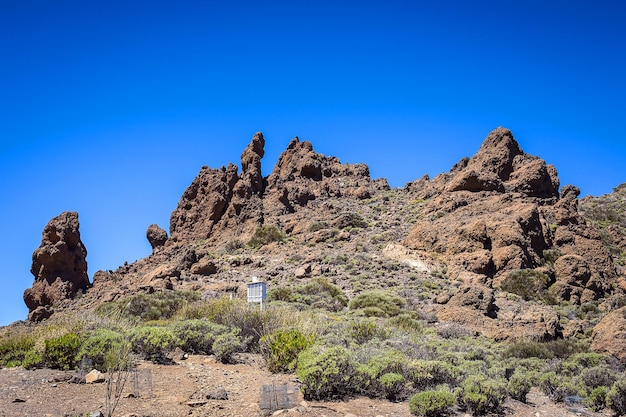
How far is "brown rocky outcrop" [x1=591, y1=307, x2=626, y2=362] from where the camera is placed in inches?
517

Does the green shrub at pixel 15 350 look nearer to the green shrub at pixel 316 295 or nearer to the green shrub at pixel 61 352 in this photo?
the green shrub at pixel 61 352

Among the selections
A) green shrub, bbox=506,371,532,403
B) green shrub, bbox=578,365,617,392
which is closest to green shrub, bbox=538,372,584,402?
green shrub, bbox=578,365,617,392

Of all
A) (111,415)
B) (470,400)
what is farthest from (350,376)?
(111,415)

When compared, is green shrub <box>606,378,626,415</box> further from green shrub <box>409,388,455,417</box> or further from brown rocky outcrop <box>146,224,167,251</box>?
brown rocky outcrop <box>146,224,167,251</box>

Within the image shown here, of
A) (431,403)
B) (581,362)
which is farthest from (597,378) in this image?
(431,403)

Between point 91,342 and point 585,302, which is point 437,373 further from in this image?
point 585,302

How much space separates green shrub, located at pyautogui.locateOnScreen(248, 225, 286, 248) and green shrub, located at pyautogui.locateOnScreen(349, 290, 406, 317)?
56.9 feet

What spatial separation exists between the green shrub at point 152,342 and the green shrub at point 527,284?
750 inches

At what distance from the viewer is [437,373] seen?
9.59 m

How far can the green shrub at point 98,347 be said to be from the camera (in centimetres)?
880

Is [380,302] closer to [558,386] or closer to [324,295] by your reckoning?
[324,295]

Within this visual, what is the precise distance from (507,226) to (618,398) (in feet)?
65.2

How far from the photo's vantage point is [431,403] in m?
7.77

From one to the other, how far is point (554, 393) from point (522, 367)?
211 centimetres
